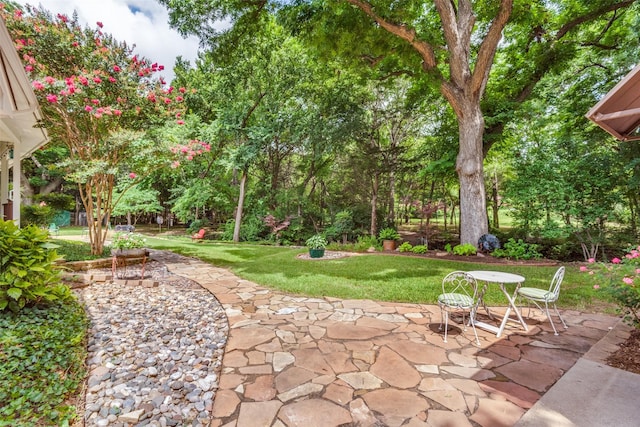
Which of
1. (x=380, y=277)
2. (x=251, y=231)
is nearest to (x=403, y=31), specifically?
(x=380, y=277)

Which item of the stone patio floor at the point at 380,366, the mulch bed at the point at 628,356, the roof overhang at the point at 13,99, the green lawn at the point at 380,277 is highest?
the roof overhang at the point at 13,99

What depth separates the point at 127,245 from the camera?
20.6ft

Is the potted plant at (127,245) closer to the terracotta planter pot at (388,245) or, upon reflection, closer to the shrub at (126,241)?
the shrub at (126,241)

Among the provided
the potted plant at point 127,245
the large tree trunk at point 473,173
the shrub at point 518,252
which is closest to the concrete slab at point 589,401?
the shrub at point 518,252

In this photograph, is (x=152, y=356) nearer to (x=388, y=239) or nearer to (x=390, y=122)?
(x=388, y=239)

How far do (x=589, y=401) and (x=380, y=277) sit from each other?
399 cm

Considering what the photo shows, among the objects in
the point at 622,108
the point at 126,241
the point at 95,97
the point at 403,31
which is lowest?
the point at 126,241

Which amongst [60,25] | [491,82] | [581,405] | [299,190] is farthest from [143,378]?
[491,82]

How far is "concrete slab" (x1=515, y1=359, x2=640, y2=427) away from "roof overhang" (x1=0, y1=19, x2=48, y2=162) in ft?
21.6

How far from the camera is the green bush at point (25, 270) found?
2.96m

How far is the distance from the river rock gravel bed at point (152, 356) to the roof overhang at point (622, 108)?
15.1 ft

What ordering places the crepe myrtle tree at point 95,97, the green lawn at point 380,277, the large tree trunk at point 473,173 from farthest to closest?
the large tree trunk at point 473,173 < the crepe myrtle tree at point 95,97 < the green lawn at point 380,277

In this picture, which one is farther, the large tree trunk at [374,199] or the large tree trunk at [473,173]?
the large tree trunk at [374,199]

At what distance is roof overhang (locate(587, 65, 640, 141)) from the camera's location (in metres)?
2.82
